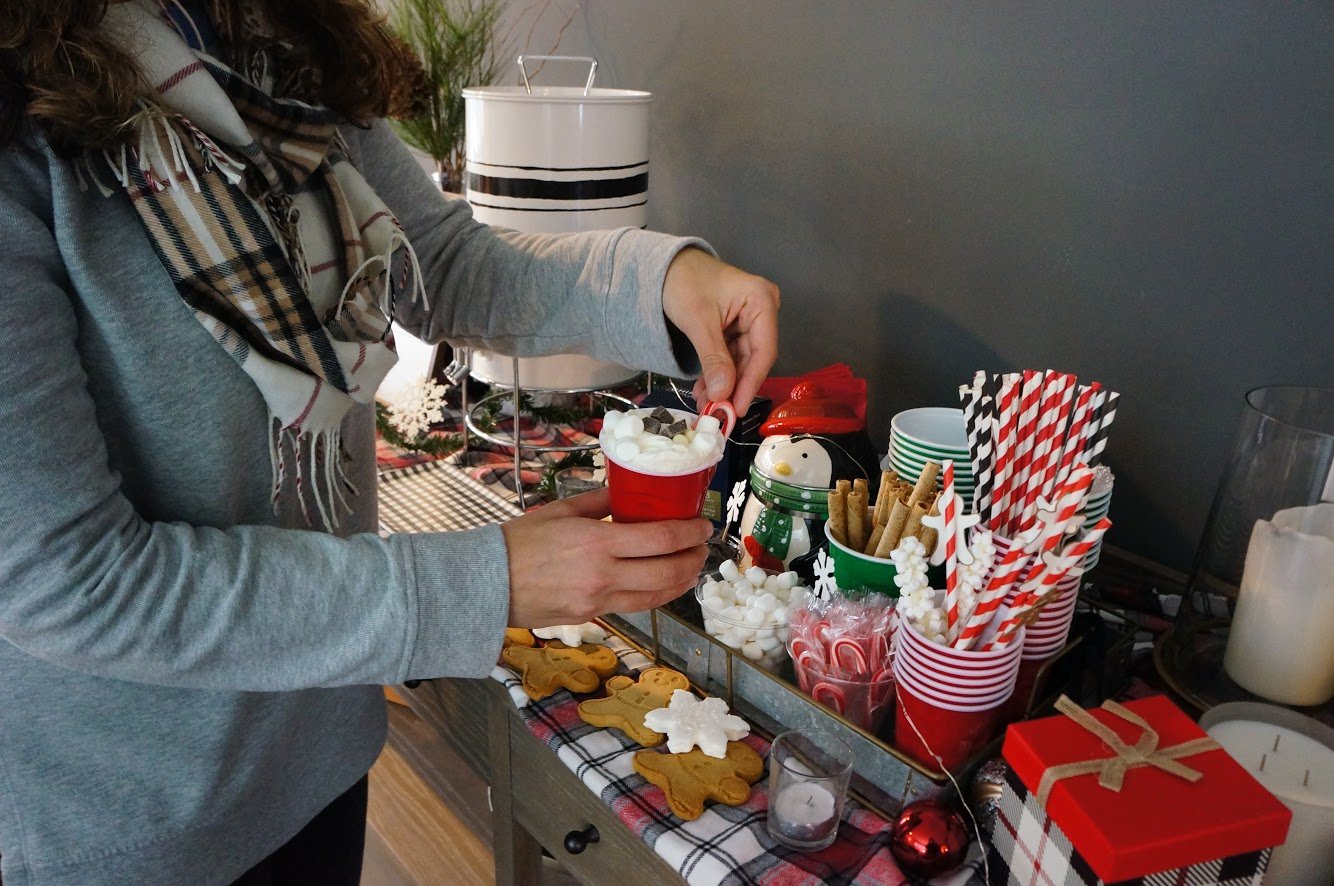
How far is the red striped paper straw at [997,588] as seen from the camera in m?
0.87

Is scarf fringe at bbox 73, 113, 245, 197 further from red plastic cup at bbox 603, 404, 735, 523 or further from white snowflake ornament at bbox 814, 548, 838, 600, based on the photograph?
white snowflake ornament at bbox 814, 548, 838, 600

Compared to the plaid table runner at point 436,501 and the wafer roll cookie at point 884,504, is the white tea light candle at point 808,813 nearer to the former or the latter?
the wafer roll cookie at point 884,504

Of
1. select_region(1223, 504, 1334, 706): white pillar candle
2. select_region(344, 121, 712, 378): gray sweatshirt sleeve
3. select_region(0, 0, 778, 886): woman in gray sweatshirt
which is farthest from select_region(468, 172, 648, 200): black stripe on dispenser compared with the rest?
select_region(1223, 504, 1334, 706): white pillar candle

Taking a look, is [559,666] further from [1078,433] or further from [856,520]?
[1078,433]

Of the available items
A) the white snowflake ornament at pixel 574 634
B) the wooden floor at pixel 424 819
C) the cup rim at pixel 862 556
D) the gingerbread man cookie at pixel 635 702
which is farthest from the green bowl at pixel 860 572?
the wooden floor at pixel 424 819

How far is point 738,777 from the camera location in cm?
100

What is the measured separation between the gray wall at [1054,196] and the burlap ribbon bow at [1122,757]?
594mm

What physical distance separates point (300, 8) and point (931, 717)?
2.88ft

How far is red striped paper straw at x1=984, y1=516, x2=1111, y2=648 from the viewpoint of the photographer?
0.86 metres

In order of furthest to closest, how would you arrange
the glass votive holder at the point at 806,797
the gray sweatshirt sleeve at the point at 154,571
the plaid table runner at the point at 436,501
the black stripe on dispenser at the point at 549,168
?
the plaid table runner at the point at 436,501 < the black stripe on dispenser at the point at 549,168 < the glass votive holder at the point at 806,797 < the gray sweatshirt sleeve at the point at 154,571

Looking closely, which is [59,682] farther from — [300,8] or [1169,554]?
[1169,554]

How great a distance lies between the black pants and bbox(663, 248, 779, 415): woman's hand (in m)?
0.59

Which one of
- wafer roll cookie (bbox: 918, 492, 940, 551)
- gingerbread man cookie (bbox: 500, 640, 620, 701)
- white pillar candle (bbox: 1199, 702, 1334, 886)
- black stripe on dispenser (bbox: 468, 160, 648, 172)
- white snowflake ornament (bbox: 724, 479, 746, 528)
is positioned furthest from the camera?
black stripe on dispenser (bbox: 468, 160, 648, 172)

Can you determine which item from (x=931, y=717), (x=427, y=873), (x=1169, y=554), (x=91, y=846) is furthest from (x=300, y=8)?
(x=427, y=873)
